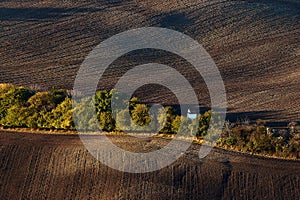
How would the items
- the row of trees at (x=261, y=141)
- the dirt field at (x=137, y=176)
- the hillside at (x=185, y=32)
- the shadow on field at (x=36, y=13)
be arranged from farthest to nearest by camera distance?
the shadow on field at (x=36, y=13)
the hillside at (x=185, y=32)
the row of trees at (x=261, y=141)
the dirt field at (x=137, y=176)

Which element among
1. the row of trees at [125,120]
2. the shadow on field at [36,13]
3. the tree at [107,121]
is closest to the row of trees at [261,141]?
the row of trees at [125,120]

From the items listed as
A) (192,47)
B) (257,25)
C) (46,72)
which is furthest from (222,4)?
(46,72)

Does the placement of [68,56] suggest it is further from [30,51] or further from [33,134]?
[33,134]

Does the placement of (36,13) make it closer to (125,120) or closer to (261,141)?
(125,120)

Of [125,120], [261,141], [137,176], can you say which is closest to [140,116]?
[125,120]

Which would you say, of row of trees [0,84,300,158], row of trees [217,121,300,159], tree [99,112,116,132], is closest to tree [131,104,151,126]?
row of trees [0,84,300,158]

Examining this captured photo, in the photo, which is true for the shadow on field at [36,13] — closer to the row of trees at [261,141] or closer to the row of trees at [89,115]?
the row of trees at [89,115]

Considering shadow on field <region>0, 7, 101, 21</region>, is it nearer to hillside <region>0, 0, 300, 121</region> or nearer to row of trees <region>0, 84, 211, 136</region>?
hillside <region>0, 0, 300, 121</region>
